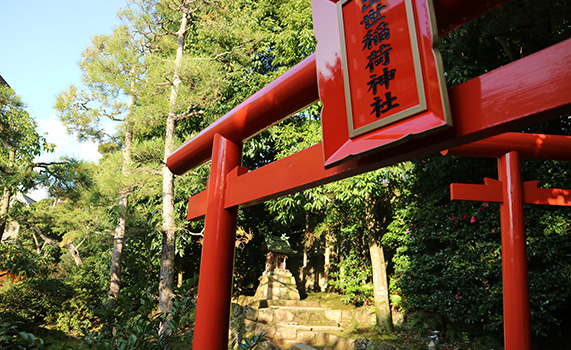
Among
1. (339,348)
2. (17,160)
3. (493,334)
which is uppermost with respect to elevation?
(17,160)

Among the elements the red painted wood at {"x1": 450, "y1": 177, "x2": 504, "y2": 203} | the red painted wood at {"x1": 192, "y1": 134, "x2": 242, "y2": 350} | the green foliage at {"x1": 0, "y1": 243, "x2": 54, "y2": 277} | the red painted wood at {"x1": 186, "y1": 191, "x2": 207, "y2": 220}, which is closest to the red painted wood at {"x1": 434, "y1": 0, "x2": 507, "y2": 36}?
the red painted wood at {"x1": 192, "y1": 134, "x2": 242, "y2": 350}

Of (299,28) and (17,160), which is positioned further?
(299,28)

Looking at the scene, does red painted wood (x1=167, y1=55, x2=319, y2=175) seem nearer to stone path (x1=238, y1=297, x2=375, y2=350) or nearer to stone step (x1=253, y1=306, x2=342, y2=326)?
stone path (x1=238, y1=297, x2=375, y2=350)

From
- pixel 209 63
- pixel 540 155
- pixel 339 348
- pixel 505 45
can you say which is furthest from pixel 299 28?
pixel 339 348

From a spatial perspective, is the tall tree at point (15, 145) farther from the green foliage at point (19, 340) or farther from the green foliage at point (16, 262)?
the green foliage at point (19, 340)

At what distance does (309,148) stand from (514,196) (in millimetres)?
2741

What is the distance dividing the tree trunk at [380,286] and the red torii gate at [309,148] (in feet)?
12.9

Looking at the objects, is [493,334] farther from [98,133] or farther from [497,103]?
[98,133]

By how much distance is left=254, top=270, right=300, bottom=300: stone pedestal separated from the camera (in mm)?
8945

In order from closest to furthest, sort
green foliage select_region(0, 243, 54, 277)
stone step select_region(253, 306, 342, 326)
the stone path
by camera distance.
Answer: green foliage select_region(0, 243, 54, 277) < the stone path < stone step select_region(253, 306, 342, 326)

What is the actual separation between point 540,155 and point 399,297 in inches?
175

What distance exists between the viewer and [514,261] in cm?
312

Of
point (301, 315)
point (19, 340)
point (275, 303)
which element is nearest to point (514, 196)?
point (19, 340)

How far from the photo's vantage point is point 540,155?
129 inches
